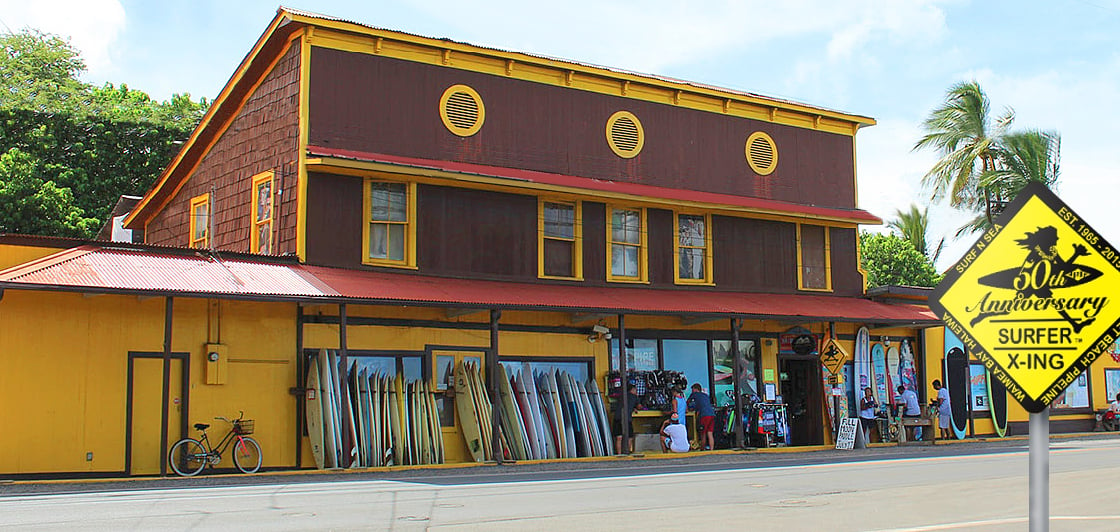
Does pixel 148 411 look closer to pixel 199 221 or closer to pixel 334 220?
pixel 334 220

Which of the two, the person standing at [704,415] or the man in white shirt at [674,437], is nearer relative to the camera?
the man in white shirt at [674,437]

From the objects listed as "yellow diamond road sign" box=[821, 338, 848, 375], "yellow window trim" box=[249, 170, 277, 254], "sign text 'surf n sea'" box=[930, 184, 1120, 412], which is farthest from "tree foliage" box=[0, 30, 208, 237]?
"sign text 'surf n sea'" box=[930, 184, 1120, 412]

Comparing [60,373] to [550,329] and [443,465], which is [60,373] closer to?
[443,465]

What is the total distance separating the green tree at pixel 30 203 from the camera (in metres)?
36.2

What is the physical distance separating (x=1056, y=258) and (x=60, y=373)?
53.8 feet

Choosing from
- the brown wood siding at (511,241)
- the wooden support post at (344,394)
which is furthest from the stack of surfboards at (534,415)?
the wooden support post at (344,394)

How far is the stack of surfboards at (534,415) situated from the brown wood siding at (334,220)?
3.10 meters

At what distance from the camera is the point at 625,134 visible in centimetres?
2544

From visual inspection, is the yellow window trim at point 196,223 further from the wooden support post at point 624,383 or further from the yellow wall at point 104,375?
the wooden support post at point 624,383

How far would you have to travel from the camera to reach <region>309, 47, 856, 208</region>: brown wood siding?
2167cm

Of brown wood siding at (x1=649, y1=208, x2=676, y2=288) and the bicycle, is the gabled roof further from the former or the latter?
the bicycle

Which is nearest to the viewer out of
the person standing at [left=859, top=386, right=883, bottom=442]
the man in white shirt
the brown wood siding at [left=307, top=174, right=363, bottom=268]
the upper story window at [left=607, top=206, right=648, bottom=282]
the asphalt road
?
the asphalt road

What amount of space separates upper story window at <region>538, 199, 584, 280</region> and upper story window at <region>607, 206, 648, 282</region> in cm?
83

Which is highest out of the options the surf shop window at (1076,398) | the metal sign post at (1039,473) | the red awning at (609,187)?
the red awning at (609,187)
